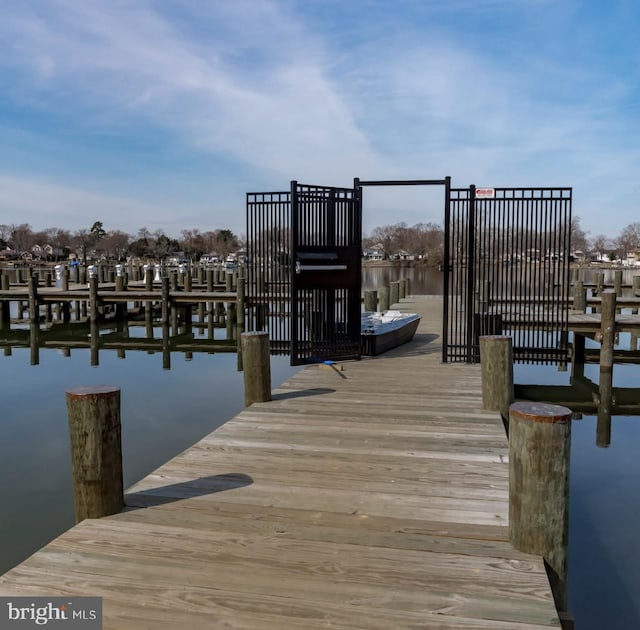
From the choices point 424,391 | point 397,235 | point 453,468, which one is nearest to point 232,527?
point 453,468

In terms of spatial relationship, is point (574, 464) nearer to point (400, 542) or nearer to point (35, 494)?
point (400, 542)

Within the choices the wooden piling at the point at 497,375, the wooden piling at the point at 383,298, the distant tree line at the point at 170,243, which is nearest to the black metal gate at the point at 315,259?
the wooden piling at the point at 497,375

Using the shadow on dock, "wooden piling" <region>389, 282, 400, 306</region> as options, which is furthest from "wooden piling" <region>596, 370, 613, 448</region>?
"wooden piling" <region>389, 282, 400, 306</region>

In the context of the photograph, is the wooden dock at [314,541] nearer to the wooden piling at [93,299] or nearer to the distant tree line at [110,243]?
the wooden piling at [93,299]

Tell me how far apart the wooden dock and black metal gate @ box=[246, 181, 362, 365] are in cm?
352

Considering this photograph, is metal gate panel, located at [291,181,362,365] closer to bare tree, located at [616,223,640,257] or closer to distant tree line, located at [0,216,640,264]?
distant tree line, located at [0,216,640,264]

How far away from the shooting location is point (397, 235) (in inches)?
5556

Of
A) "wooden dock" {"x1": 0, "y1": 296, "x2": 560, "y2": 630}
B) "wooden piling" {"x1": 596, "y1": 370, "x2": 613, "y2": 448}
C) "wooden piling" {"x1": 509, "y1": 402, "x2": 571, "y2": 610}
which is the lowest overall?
"wooden piling" {"x1": 596, "y1": 370, "x2": 613, "y2": 448}

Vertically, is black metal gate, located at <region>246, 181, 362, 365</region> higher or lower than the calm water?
higher

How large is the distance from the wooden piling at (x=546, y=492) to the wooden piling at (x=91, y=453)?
272 centimetres

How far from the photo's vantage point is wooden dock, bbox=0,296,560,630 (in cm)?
309

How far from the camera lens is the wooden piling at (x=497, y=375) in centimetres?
725

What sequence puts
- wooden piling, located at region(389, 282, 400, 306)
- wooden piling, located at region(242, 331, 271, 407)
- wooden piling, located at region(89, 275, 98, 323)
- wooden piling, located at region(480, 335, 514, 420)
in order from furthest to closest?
wooden piling, located at region(389, 282, 400, 306), wooden piling, located at region(89, 275, 98, 323), wooden piling, located at region(242, 331, 271, 407), wooden piling, located at region(480, 335, 514, 420)

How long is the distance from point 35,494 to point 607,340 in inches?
435
